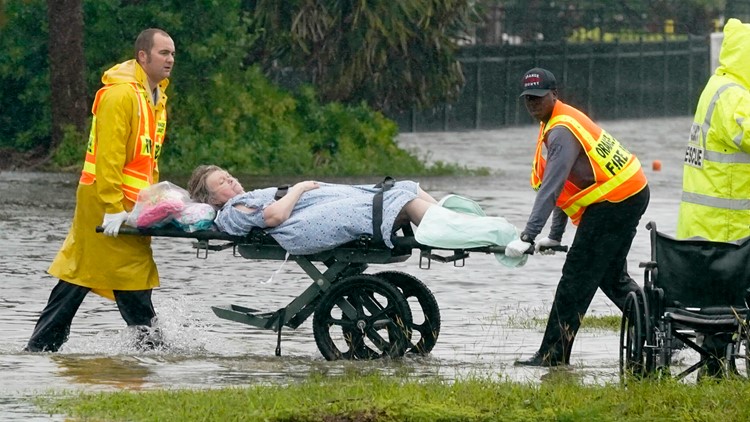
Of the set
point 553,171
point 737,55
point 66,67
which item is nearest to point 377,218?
point 553,171

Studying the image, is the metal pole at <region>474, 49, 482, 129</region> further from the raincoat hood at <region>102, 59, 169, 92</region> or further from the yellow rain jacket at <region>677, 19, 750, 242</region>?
the yellow rain jacket at <region>677, 19, 750, 242</region>

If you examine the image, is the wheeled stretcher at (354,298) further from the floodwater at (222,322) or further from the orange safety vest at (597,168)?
the orange safety vest at (597,168)

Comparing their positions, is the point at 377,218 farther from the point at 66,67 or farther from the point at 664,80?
the point at 664,80

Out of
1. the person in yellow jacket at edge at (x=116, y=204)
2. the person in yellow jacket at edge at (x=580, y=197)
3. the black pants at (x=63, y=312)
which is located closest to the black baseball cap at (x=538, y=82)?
the person in yellow jacket at edge at (x=580, y=197)

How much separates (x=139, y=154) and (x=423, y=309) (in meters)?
1.89

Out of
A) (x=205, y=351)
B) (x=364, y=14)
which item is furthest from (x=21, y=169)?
(x=205, y=351)

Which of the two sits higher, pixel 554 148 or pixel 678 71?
pixel 554 148

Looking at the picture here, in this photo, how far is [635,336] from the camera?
8.92 meters

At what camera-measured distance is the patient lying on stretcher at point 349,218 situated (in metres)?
9.89

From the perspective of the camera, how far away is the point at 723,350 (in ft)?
29.7

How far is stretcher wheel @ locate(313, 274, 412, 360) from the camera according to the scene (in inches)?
398

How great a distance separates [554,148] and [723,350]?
5.07 ft

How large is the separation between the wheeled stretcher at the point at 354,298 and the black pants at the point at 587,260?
0.56 m

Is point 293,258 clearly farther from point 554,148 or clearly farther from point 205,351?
point 554,148
